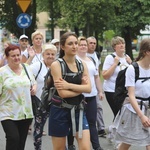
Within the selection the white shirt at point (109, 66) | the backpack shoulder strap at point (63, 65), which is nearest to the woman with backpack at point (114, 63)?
the white shirt at point (109, 66)

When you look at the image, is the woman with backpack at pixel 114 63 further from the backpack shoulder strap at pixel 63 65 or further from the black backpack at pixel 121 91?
the backpack shoulder strap at pixel 63 65

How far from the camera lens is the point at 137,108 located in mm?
5121

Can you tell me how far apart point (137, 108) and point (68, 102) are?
80 cm

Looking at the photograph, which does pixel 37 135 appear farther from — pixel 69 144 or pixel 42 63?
pixel 42 63

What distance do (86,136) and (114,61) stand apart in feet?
8.03

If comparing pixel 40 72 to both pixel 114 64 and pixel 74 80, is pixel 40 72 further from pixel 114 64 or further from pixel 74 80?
pixel 74 80

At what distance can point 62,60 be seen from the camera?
16.6ft

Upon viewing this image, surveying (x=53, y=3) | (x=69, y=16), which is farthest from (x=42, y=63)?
(x=53, y=3)

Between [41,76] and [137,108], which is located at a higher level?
[41,76]

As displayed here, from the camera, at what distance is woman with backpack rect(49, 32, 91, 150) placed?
195 inches

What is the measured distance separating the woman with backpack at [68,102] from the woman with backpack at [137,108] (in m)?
0.55

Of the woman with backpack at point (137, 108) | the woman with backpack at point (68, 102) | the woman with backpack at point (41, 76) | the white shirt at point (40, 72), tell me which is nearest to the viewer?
the woman with backpack at point (68, 102)

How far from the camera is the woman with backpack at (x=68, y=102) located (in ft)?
16.2

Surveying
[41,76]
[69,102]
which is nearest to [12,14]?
[41,76]
